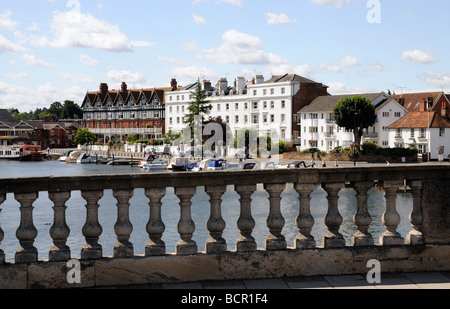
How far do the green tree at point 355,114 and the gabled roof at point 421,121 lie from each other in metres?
3.42

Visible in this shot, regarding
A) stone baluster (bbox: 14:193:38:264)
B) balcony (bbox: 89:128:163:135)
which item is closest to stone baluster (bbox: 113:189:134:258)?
stone baluster (bbox: 14:193:38:264)

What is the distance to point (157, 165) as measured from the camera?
8944 cm

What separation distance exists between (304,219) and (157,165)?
83170 mm

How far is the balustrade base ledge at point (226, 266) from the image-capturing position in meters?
6.48

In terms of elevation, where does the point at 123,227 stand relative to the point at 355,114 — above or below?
below

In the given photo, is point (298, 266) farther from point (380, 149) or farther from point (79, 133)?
point (79, 133)

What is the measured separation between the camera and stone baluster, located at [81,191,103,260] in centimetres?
664

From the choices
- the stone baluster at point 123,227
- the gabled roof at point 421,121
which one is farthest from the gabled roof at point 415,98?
the stone baluster at point 123,227

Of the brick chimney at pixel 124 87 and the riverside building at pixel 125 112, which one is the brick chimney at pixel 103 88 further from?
the brick chimney at pixel 124 87

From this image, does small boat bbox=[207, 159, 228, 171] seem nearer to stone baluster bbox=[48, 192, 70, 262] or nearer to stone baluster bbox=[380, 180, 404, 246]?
stone baluster bbox=[380, 180, 404, 246]

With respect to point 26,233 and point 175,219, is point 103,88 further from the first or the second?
point 26,233

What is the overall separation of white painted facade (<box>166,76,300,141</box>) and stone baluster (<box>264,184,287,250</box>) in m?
94.9

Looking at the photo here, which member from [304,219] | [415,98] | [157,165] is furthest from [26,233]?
[415,98]

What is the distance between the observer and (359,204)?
727 centimetres
